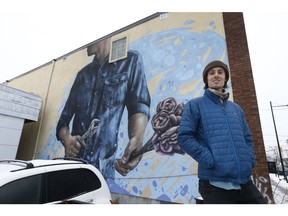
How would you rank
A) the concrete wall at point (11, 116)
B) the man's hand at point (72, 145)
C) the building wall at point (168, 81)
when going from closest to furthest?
1. the building wall at point (168, 81)
2. the man's hand at point (72, 145)
3. the concrete wall at point (11, 116)

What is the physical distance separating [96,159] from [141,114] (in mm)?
2338

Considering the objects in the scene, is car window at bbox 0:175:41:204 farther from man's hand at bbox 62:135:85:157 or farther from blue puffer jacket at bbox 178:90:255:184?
man's hand at bbox 62:135:85:157

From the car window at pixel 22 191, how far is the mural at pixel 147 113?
345 centimetres

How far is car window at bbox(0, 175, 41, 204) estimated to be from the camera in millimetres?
1861

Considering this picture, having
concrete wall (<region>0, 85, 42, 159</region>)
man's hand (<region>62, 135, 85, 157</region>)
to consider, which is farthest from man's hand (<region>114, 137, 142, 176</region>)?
concrete wall (<region>0, 85, 42, 159</region>)

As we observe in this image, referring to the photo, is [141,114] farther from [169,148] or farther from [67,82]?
[67,82]

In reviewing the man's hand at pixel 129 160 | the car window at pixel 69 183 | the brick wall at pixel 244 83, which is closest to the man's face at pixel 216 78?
the car window at pixel 69 183

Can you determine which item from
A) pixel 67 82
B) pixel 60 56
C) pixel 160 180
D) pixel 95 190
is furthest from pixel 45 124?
pixel 95 190

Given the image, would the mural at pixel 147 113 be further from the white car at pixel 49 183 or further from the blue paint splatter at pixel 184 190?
the white car at pixel 49 183

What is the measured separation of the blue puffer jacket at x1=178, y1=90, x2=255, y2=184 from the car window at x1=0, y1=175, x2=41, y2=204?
5.81 ft

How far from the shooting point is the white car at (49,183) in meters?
1.94

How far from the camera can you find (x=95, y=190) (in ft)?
8.65

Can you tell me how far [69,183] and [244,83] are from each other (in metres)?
4.34

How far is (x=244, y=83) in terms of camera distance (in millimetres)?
4410
